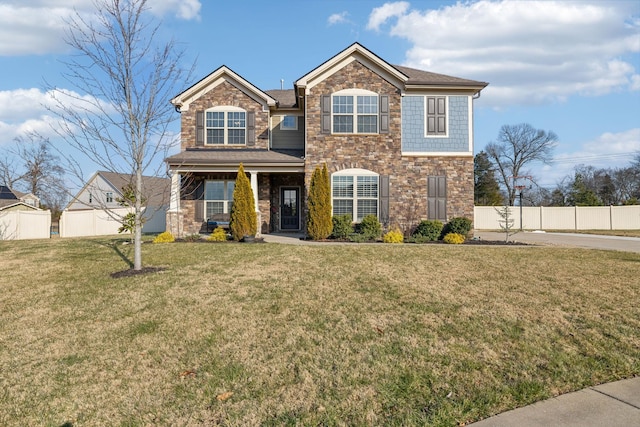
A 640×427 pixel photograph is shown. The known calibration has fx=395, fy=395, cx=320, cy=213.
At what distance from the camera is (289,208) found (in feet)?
57.6

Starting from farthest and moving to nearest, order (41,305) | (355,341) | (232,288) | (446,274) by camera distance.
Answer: (446,274) < (232,288) < (41,305) < (355,341)

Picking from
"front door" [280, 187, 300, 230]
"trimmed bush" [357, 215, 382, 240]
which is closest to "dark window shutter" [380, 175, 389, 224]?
"trimmed bush" [357, 215, 382, 240]

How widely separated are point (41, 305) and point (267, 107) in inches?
474

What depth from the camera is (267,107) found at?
54.5ft

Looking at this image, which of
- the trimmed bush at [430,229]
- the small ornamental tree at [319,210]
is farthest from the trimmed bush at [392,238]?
the small ornamental tree at [319,210]

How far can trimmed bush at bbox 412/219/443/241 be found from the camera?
14469mm

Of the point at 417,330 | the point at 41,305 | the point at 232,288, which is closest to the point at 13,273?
the point at 41,305

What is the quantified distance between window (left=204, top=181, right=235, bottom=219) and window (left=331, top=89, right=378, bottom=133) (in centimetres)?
509

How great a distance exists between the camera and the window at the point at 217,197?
16.3 meters

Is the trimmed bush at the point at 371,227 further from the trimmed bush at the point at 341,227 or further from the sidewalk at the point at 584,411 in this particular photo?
A: the sidewalk at the point at 584,411

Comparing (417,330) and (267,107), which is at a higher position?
(267,107)

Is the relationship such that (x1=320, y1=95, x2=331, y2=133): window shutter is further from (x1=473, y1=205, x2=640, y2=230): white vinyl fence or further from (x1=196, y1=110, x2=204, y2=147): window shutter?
(x1=473, y1=205, x2=640, y2=230): white vinyl fence

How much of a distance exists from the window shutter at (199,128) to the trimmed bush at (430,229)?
952cm

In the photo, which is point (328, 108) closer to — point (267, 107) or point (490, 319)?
point (267, 107)
